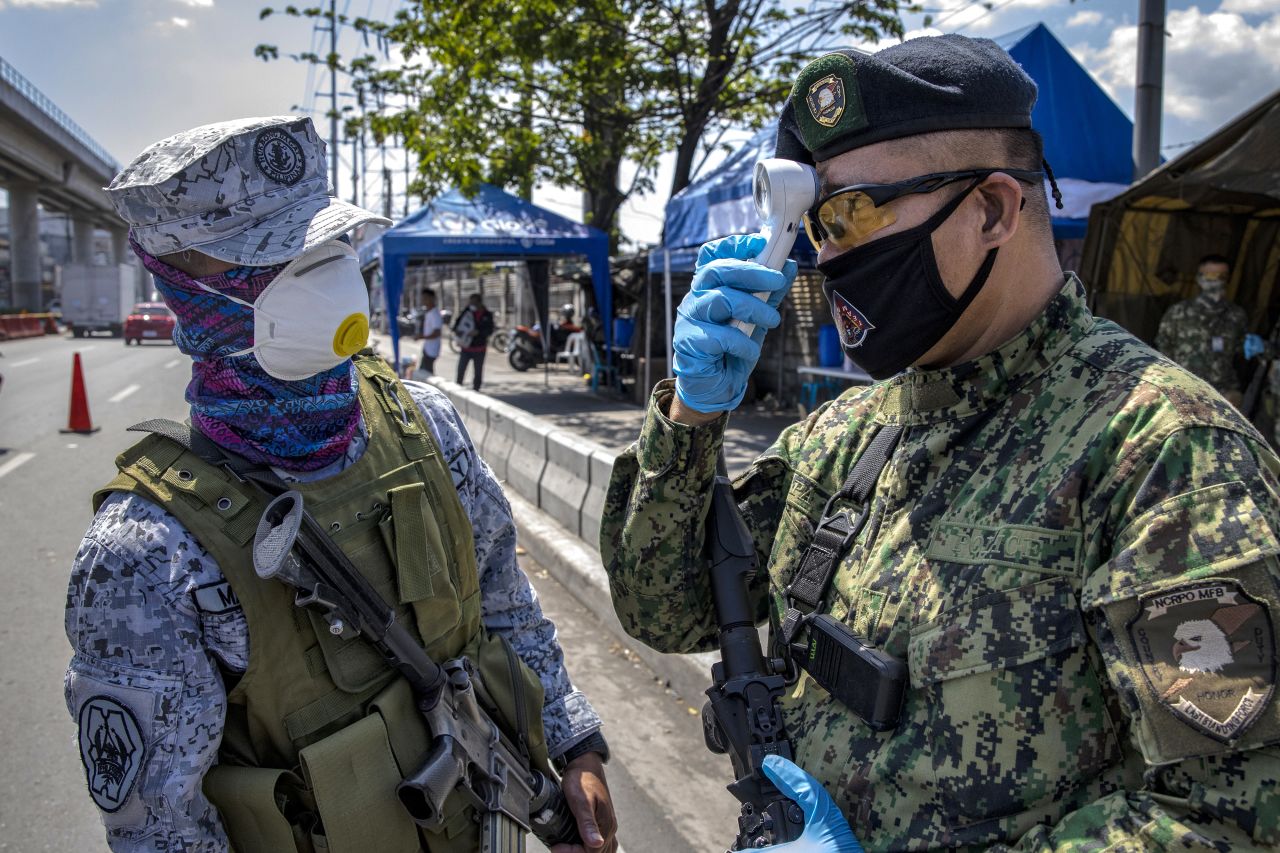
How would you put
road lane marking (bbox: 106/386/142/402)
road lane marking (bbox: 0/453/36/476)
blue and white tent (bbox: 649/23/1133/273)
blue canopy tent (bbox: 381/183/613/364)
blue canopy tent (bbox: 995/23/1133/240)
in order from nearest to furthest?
1. blue and white tent (bbox: 649/23/1133/273)
2. blue canopy tent (bbox: 995/23/1133/240)
3. road lane marking (bbox: 0/453/36/476)
4. blue canopy tent (bbox: 381/183/613/364)
5. road lane marking (bbox: 106/386/142/402)

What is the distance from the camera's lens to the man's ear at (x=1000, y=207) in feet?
4.07

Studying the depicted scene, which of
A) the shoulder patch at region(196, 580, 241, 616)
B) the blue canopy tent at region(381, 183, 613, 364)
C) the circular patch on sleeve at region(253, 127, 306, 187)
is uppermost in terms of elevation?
the blue canopy tent at region(381, 183, 613, 364)

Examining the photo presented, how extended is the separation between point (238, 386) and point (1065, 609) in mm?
1391

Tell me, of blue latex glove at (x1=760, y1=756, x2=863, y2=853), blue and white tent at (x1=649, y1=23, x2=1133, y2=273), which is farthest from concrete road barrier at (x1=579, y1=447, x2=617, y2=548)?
blue latex glove at (x1=760, y1=756, x2=863, y2=853)

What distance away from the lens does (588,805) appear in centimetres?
188

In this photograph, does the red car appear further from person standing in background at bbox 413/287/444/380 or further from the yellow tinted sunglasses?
the yellow tinted sunglasses

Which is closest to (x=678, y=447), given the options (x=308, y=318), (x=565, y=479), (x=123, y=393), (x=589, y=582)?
(x=308, y=318)

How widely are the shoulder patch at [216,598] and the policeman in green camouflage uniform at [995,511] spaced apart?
70cm

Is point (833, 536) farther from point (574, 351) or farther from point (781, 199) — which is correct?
point (574, 351)

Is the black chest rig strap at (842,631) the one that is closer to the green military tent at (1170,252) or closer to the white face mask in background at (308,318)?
the white face mask in background at (308,318)

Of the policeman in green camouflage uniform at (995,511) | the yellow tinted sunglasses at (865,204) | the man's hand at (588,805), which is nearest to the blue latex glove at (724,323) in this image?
the policeman in green camouflage uniform at (995,511)

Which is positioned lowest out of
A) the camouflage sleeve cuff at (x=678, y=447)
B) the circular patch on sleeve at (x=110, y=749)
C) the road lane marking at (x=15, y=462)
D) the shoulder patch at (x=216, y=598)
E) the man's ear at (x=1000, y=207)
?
the road lane marking at (x=15, y=462)

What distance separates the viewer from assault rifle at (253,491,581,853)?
4.74ft

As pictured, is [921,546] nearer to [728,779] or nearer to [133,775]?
[133,775]
